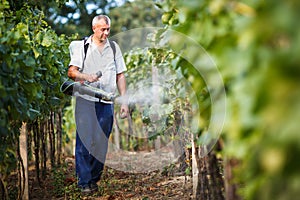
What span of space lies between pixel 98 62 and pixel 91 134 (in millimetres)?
827

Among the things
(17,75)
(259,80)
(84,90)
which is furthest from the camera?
(84,90)

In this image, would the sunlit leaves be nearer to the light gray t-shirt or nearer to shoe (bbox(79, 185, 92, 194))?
the light gray t-shirt

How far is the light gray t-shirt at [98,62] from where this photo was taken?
654 cm

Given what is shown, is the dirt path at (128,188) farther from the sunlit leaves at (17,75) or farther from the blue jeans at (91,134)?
the sunlit leaves at (17,75)

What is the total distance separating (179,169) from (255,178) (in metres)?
5.43

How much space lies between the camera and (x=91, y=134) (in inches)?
261

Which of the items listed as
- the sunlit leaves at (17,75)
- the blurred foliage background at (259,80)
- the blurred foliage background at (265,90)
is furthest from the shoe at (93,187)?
the blurred foliage background at (265,90)

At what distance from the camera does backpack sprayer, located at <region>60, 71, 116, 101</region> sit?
633cm

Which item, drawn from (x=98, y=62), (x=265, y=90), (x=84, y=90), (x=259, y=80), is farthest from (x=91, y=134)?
(x=265, y=90)

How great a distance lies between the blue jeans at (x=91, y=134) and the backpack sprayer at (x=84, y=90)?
0.39 feet

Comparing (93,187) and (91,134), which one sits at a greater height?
(91,134)

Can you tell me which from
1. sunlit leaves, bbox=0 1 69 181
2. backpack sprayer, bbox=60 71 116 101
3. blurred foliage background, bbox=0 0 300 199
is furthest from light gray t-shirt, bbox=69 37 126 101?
blurred foliage background, bbox=0 0 300 199

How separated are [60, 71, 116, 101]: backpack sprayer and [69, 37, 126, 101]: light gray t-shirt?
0.25 feet

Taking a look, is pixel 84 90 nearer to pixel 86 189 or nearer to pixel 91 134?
pixel 91 134
